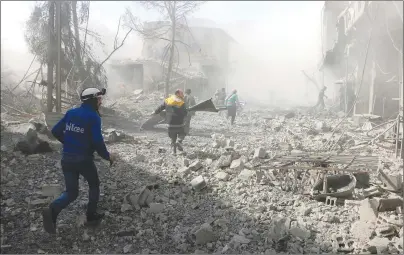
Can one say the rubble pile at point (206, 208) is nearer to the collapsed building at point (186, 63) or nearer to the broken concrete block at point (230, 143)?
the broken concrete block at point (230, 143)

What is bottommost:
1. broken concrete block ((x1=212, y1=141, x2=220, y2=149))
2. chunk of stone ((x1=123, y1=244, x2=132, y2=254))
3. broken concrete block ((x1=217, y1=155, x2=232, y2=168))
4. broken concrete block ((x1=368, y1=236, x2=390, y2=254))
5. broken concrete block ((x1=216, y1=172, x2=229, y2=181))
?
chunk of stone ((x1=123, y1=244, x2=132, y2=254))

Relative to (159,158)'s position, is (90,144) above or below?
above

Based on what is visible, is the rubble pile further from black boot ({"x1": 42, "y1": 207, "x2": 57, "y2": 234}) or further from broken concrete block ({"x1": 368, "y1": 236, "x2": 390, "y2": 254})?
black boot ({"x1": 42, "y1": 207, "x2": 57, "y2": 234})

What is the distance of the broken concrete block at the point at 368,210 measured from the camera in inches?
128

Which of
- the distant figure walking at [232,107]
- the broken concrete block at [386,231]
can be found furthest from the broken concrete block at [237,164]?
the distant figure walking at [232,107]

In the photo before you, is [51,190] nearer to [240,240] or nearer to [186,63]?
[240,240]

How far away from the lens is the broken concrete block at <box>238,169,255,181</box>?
4.38 metres

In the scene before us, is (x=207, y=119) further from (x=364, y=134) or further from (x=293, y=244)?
(x=293, y=244)

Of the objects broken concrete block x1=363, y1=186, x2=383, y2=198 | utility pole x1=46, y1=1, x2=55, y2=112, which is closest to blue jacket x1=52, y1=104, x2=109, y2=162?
broken concrete block x1=363, y1=186, x2=383, y2=198

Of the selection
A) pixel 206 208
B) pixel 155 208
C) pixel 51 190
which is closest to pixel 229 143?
pixel 206 208

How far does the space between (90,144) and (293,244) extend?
2060 millimetres

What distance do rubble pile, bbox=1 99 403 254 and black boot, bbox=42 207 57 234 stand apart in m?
0.14

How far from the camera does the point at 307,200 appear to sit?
3830mm

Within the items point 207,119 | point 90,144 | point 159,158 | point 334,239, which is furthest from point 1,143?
point 334,239
